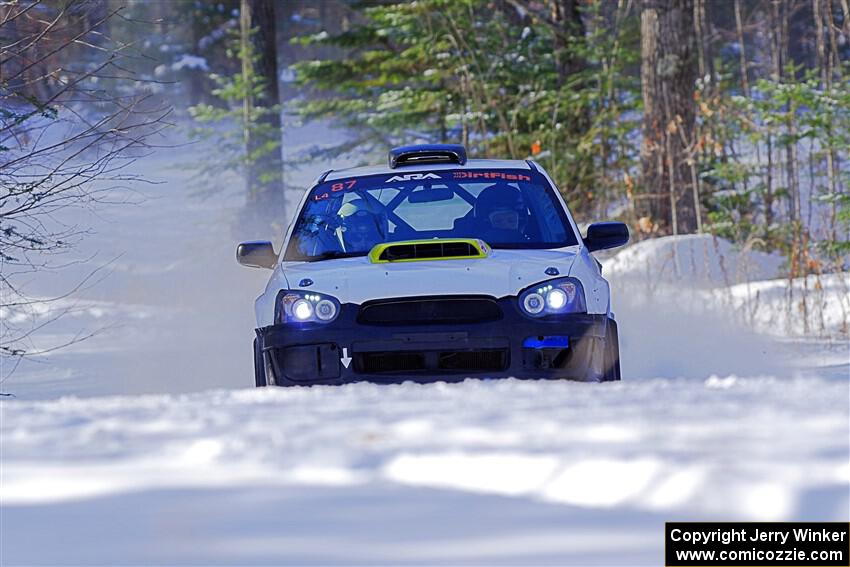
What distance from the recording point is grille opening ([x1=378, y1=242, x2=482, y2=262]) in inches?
268

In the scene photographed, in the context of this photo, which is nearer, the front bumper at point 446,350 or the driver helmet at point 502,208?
the front bumper at point 446,350

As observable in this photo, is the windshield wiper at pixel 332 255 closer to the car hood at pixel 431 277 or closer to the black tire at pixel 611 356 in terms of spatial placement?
the car hood at pixel 431 277

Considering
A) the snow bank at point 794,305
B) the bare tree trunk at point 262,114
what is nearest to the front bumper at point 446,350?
the snow bank at point 794,305

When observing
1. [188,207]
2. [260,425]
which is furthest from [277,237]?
[260,425]

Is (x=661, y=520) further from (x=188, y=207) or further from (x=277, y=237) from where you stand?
(x=188, y=207)

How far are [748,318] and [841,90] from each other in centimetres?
303

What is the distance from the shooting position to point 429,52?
70.0 feet

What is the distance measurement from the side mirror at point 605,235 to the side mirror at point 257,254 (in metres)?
1.87

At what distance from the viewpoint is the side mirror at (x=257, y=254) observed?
7594mm

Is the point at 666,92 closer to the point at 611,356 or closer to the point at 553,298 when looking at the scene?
the point at 611,356

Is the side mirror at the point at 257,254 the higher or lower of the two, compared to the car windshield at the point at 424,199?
lower

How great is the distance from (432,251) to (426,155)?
1734 mm

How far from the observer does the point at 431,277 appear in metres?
6.50

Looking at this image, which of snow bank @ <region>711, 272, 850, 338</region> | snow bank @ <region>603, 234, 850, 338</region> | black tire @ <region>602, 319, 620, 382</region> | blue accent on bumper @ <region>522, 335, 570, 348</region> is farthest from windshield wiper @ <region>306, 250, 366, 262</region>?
snow bank @ <region>711, 272, 850, 338</region>
